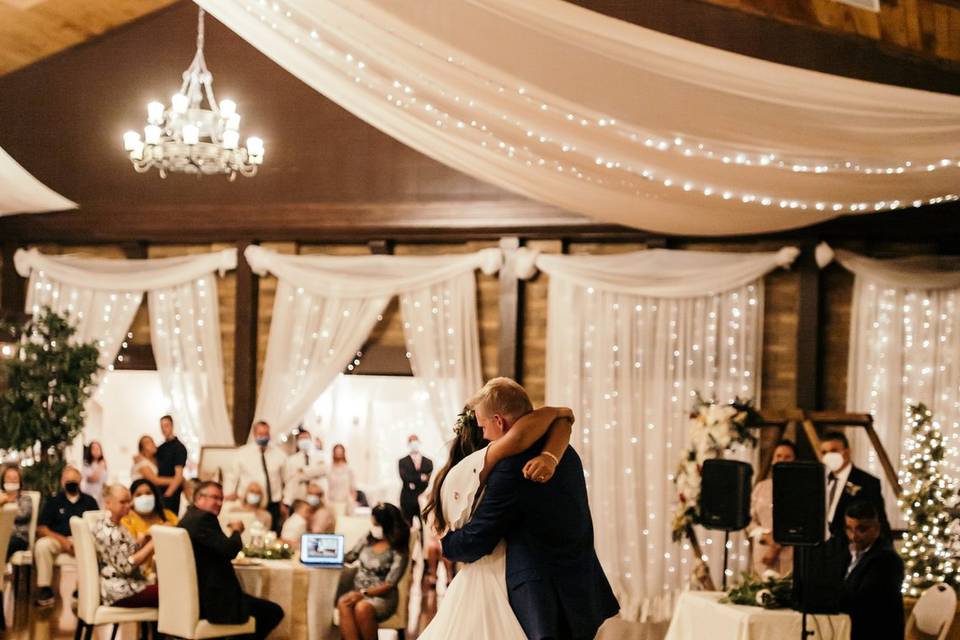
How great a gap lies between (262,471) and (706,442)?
4.25 metres

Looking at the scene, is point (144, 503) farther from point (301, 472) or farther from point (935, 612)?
point (935, 612)

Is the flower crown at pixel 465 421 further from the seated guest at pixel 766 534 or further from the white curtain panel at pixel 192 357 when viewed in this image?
the white curtain panel at pixel 192 357

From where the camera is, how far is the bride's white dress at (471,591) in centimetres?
437

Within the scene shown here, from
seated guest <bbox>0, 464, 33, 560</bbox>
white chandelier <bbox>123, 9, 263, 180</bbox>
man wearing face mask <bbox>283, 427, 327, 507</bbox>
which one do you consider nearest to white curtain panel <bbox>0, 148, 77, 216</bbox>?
white chandelier <bbox>123, 9, 263, 180</bbox>

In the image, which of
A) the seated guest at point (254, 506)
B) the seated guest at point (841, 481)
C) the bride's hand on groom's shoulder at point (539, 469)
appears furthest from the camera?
the seated guest at point (254, 506)

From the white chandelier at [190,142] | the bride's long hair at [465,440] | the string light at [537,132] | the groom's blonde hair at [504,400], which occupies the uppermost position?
the white chandelier at [190,142]

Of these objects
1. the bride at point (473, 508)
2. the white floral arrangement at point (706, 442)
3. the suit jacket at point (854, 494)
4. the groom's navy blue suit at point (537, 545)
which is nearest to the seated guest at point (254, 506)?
the white floral arrangement at point (706, 442)

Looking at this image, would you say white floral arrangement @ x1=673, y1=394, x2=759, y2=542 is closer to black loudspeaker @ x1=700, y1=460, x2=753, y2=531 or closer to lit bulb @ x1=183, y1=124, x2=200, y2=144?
black loudspeaker @ x1=700, y1=460, x2=753, y2=531

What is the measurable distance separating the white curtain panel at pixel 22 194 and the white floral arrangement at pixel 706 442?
16.8 ft

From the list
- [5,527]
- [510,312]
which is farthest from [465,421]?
[510,312]

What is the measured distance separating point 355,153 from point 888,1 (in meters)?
6.36

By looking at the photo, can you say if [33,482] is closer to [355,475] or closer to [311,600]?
[355,475]

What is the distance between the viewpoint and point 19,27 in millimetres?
11094

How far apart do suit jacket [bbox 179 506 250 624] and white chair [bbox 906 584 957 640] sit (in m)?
3.70
